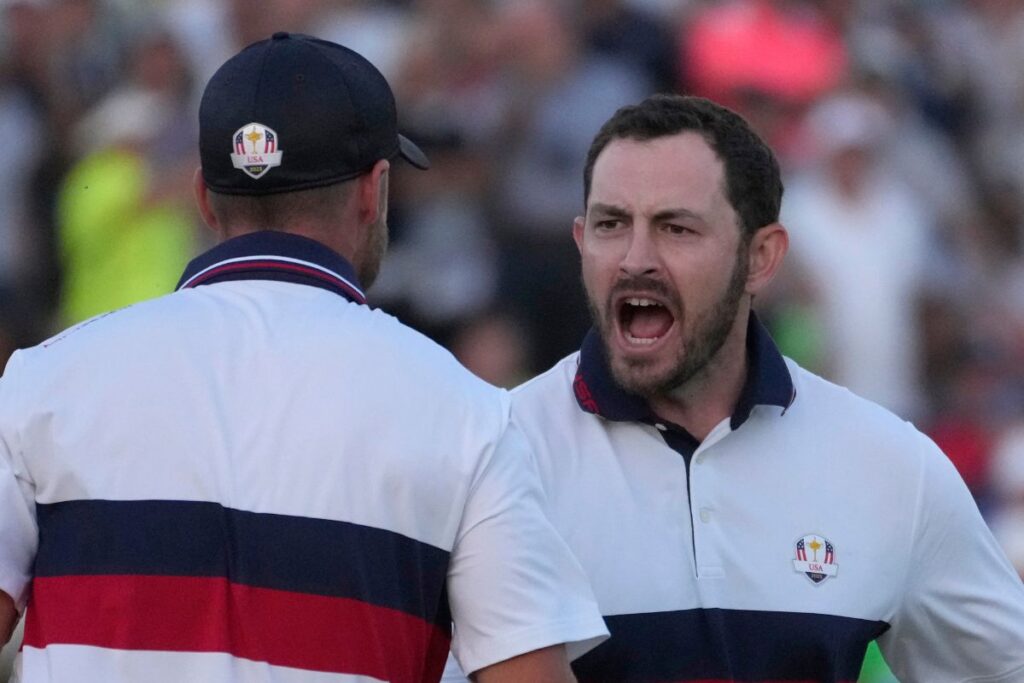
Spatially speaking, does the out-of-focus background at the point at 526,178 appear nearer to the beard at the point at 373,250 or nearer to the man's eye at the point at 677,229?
the man's eye at the point at 677,229

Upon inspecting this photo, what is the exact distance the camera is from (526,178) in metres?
7.98

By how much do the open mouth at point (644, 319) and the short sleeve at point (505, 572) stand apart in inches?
29.9

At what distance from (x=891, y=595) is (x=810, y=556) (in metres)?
0.18

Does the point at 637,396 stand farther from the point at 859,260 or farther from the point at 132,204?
the point at 859,260

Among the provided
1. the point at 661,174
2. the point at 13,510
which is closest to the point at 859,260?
the point at 661,174

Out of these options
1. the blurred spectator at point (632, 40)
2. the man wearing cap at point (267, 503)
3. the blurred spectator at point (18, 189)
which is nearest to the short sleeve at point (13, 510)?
the man wearing cap at point (267, 503)

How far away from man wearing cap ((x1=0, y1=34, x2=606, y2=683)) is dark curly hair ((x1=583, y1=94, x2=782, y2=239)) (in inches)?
36.4

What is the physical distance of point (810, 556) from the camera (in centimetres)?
338

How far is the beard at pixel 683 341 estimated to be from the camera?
3439mm

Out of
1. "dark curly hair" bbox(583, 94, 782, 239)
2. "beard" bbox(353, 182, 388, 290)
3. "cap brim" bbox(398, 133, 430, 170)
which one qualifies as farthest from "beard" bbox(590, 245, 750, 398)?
"beard" bbox(353, 182, 388, 290)

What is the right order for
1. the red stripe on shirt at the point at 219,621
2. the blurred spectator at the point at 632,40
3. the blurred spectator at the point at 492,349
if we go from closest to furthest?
the red stripe on shirt at the point at 219,621 → the blurred spectator at the point at 492,349 → the blurred spectator at the point at 632,40

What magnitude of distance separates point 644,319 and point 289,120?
0.98 meters

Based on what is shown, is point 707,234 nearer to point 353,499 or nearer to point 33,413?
point 353,499

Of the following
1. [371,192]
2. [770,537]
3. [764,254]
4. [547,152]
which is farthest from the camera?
[547,152]
